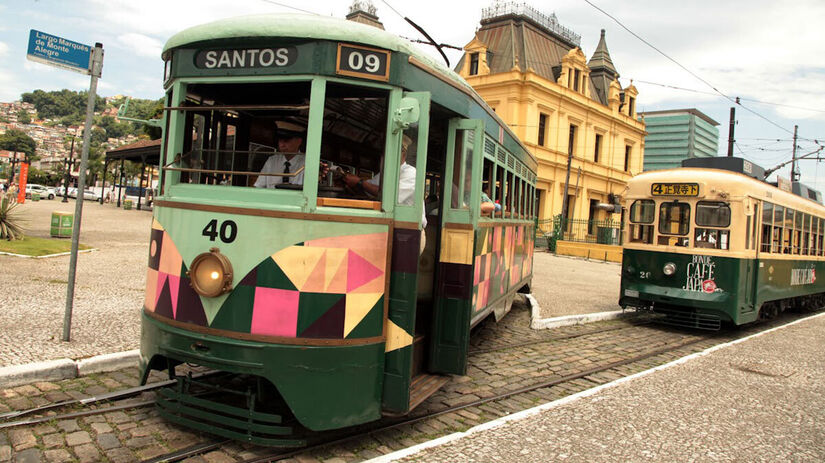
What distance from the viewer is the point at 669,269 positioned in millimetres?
10297

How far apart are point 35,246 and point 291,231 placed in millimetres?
12692

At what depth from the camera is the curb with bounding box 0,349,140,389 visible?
4723 mm

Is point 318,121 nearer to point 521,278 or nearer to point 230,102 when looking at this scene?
point 230,102

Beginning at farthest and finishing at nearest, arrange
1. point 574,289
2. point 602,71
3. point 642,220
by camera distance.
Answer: point 602,71
point 574,289
point 642,220

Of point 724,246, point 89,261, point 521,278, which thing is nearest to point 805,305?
point 724,246

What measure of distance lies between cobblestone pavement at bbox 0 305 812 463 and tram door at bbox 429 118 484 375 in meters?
0.56

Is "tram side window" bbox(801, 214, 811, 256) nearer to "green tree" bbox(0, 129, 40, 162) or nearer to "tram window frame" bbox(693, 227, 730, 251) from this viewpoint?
"tram window frame" bbox(693, 227, 730, 251)

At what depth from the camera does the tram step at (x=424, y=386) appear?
4.45 metres

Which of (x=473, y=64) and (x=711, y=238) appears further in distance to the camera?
(x=473, y=64)

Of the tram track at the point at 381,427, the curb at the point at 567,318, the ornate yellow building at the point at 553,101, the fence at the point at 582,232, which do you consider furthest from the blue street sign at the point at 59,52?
the ornate yellow building at the point at 553,101

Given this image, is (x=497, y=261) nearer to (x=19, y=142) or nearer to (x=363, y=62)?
(x=363, y=62)

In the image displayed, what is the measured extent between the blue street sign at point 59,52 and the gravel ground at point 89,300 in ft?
9.31

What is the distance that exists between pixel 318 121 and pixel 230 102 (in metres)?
1.07

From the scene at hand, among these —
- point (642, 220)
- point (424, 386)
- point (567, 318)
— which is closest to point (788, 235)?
point (642, 220)
